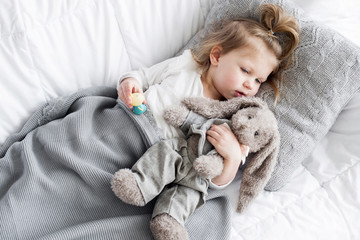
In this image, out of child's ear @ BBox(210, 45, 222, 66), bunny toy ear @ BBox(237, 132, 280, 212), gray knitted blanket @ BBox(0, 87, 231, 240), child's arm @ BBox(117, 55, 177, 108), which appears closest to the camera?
gray knitted blanket @ BBox(0, 87, 231, 240)

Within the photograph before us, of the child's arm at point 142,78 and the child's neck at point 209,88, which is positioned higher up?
the child's arm at point 142,78

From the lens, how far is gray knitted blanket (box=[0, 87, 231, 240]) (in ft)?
2.78

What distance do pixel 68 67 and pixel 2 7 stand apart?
0.26 metres

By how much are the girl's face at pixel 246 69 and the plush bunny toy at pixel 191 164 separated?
10 cm

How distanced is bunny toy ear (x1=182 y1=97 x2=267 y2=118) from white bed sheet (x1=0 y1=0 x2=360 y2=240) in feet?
0.79

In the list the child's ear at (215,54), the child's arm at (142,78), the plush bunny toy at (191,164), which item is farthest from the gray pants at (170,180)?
the child's ear at (215,54)

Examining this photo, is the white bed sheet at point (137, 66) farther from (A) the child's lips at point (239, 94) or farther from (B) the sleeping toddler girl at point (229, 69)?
(A) the child's lips at point (239, 94)

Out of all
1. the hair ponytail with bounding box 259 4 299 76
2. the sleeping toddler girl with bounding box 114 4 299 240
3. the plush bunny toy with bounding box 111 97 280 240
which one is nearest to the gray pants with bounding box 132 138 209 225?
the plush bunny toy with bounding box 111 97 280 240

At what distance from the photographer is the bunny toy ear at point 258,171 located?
3.15 ft

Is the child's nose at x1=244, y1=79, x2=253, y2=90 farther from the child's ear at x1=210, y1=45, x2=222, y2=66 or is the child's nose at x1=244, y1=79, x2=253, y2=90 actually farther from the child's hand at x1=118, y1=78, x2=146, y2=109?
the child's hand at x1=118, y1=78, x2=146, y2=109

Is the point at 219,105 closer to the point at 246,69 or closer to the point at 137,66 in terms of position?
the point at 246,69

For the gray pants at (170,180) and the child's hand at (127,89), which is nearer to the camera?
the gray pants at (170,180)

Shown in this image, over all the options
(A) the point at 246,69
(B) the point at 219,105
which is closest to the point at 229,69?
(A) the point at 246,69

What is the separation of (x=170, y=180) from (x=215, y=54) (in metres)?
0.52
